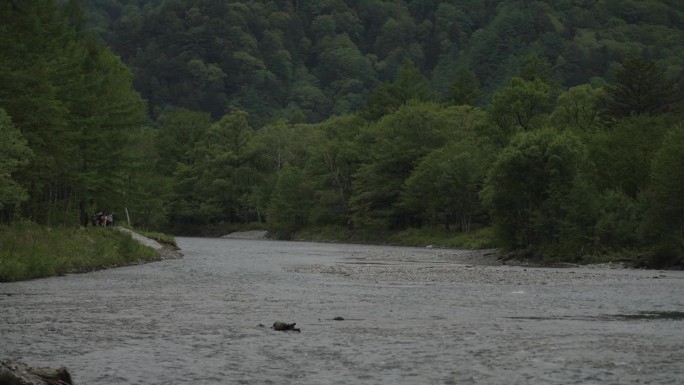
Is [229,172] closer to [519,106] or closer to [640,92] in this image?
[519,106]

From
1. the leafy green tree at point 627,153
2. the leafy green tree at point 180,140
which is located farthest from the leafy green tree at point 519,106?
the leafy green tree at point 180,140

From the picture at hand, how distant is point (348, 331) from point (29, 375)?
433 inches

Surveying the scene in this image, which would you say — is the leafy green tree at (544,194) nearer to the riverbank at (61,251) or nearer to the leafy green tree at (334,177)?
the riverbank at (61,251)

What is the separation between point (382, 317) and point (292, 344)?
6487mm

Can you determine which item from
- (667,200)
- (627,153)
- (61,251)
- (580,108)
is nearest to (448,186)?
(580,108)

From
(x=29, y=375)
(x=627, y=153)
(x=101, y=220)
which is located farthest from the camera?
(x=101, y=220)

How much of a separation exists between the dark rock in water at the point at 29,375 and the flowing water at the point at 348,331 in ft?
4.83

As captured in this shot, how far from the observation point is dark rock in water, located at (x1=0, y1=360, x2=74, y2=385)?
47.0 feet

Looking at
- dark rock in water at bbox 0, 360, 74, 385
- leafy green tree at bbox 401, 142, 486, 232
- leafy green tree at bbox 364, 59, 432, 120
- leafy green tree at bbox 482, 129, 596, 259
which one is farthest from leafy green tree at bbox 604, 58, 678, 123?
dark rock in water at bbox 0, 360, 74, 385

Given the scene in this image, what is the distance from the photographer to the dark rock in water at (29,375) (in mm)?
14320

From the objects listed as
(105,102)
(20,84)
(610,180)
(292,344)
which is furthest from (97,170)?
(292,344)

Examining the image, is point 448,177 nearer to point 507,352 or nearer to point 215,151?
point 215,151

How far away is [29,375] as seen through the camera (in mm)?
14891

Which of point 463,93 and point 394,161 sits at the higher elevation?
point 463,93
